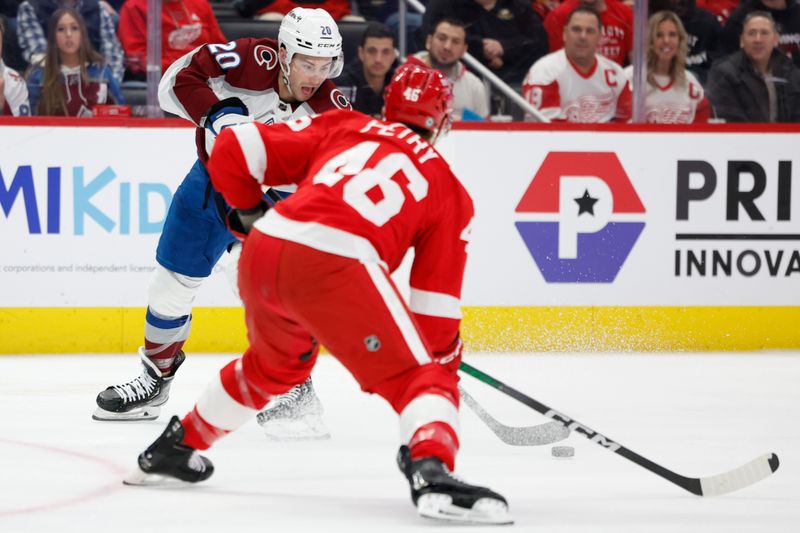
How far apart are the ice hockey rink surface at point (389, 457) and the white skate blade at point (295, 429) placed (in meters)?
0.06

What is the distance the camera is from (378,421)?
4270 mm

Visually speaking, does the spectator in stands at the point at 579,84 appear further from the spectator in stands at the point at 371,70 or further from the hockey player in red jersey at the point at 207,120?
the hockey player in red jersey at the point at 207,120

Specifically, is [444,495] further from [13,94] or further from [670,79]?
[670,79]

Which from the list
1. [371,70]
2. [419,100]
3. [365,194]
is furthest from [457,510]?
[371,70]

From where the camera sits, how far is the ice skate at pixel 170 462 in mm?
3084

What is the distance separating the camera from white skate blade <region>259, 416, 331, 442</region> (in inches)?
155

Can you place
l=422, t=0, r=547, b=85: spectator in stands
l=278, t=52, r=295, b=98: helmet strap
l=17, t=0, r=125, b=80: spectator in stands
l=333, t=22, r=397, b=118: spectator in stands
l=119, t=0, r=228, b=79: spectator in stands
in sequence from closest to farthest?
1. l=278, t=52, r=295, b=98: helmet strap
2. l=17, t=0, r=125, b=80: spectator in stands
3. l=119, t=0, r=228, b=79: spectator in stands
4. l=333, t=22, r=397, b=118: spectator in stands
5. l=422, t=0, r=547, b=85: spectator in stands

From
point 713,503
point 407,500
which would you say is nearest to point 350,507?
point 407,500

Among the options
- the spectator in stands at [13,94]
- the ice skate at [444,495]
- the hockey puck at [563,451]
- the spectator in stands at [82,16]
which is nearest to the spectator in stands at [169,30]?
the spectator in stands at [82,16]

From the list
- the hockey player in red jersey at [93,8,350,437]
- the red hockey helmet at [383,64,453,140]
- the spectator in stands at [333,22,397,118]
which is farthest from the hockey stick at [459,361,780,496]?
the spectator in stands at [333,22,397,118]

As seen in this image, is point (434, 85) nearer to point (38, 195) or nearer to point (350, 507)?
point (350, 507)

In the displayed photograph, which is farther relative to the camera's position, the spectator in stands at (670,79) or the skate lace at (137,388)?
the spectator in stands at (670,79)

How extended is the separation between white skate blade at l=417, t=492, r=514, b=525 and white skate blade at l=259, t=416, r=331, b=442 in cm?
126

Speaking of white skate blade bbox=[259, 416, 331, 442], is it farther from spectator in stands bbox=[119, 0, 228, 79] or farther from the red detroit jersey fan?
spectator in stands bbox=[119, 0, 228, 79]
